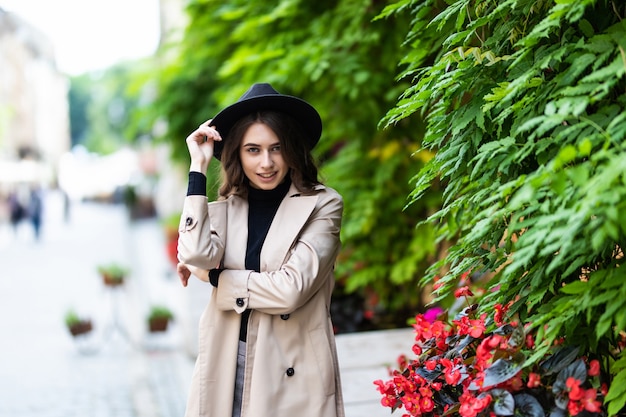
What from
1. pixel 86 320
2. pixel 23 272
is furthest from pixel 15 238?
pixel 86 320

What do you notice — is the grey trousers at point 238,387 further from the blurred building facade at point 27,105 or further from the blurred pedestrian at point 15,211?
the blurred building facade at point 27,105

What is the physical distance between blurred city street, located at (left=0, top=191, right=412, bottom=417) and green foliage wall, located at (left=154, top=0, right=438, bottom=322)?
119 centimetres

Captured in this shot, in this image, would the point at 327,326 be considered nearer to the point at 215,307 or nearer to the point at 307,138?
the point at 215,307

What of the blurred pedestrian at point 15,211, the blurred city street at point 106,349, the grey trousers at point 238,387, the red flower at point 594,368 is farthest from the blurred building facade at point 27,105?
the red flower at point 594,368

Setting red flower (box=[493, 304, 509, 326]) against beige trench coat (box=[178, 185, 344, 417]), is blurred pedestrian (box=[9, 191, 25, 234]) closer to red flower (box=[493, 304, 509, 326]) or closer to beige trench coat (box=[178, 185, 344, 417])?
beige trench coat (box=[178, 185, 344, 417])

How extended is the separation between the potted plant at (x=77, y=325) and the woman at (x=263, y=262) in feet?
25.8

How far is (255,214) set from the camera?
3076mm

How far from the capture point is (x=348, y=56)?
6273 millimetres

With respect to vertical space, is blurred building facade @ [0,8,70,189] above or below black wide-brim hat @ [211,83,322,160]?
above

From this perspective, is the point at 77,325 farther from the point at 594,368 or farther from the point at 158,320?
the point at 594,368

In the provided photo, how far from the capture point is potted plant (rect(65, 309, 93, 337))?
34.1 feet

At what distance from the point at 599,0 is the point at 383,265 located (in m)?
5.03

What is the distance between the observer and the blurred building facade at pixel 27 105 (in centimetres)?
5732

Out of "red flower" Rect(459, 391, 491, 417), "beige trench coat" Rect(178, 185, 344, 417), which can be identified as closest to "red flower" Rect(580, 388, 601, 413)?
"red flower" Rect(459, 391, 491, 417)
